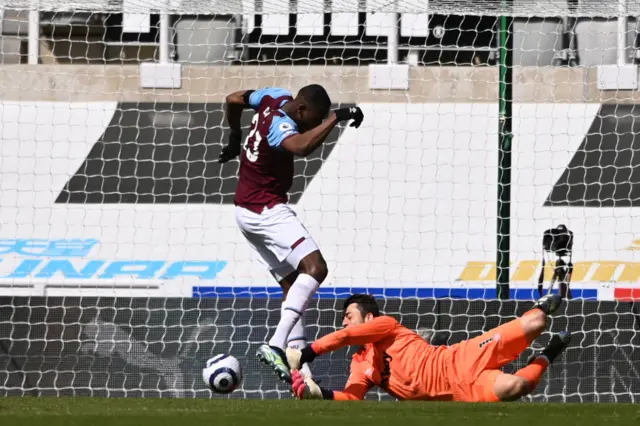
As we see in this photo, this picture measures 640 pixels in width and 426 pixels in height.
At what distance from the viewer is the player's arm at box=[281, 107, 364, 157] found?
17.7 ft

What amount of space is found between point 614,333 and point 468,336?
889 mm

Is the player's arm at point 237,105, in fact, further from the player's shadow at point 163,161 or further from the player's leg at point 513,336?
the player's shadow at point 163,161

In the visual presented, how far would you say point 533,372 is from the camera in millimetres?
5527

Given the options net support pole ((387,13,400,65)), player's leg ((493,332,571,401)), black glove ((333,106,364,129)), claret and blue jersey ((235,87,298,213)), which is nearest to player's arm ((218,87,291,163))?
claret and blue jersey ((235,87,298,213))

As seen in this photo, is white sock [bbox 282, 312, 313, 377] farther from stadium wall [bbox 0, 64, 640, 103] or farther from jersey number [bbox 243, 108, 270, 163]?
stadium wall [bbox 0, 64, 640, 103]

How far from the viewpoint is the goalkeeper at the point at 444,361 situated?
5578mm

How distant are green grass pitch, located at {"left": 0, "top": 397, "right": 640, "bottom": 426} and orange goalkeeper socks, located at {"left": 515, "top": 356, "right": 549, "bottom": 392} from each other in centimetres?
55

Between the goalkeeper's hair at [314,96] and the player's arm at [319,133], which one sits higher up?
the goalkeeper's hair at [314,96]

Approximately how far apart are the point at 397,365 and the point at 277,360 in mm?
840

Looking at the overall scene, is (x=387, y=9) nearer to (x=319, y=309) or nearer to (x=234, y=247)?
(x=319, y=309)

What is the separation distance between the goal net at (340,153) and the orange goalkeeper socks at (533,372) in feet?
9.02

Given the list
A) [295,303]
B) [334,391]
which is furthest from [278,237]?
[334,391]

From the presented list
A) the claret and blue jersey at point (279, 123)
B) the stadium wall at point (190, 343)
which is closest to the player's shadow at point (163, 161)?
the stadium wall at point (190, 343)

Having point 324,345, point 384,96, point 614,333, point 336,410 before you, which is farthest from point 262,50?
point 336,410
